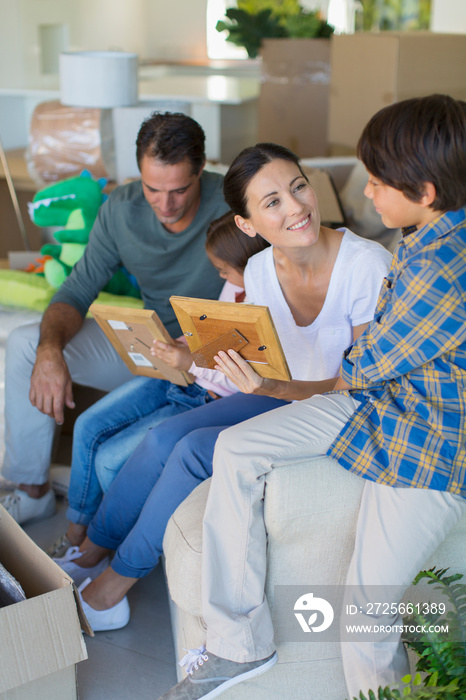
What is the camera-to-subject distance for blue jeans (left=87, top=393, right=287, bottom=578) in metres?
1.52

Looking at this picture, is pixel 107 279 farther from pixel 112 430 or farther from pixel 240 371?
pixel 240 371

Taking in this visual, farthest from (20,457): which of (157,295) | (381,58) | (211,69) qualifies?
(211,69)

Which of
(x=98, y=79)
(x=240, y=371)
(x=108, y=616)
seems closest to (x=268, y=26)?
(x=98, y=79)

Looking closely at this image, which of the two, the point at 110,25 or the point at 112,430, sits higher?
the point at 110,25

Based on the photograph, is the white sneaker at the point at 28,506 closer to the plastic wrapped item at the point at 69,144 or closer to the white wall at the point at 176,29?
the plastic wrapped item at the point at 69,144

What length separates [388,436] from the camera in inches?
49.1

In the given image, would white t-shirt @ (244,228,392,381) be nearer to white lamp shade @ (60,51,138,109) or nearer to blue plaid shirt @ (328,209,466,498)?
blue plaid shirt @ (328,209,466,498)

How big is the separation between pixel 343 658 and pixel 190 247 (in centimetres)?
114

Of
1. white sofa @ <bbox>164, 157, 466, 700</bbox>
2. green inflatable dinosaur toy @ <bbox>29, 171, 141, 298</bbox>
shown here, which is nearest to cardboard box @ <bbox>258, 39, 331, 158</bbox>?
green inflatable dinosaur toy @ <bbox>29, 171, 141, 298</bbox>

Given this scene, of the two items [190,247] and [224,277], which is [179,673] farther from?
[190,247]

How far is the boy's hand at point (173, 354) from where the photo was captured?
167 cm

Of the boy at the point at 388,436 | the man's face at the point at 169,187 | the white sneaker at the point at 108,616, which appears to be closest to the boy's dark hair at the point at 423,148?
the boy at the point at 388,436

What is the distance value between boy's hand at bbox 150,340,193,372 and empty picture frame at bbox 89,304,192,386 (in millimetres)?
19

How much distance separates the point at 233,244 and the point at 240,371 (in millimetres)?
420
